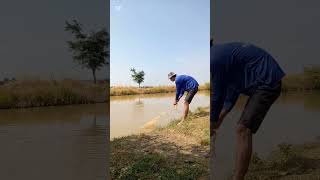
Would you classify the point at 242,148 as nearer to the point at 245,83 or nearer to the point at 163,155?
the point at 245,83

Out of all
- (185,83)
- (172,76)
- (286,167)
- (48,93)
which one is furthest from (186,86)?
(48,93)

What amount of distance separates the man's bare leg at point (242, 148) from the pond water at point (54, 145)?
83.3 inches

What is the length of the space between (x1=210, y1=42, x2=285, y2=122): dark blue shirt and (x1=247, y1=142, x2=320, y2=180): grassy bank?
1084 millimetres

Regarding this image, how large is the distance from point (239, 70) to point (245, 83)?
0.38 ft

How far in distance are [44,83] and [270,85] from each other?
1081cm

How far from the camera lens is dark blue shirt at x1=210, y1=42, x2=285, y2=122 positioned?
2.93 m

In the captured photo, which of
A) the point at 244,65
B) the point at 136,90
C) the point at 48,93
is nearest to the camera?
the point at 244,65

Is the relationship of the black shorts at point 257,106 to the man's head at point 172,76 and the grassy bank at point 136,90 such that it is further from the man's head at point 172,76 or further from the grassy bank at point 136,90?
the grassy bank at point 136,90

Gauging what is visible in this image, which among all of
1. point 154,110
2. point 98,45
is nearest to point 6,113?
point 98,45

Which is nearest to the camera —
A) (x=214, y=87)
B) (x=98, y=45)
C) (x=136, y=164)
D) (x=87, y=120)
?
(x=214, y=87)

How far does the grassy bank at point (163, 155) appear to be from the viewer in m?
4.09

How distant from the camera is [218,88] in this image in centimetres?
305

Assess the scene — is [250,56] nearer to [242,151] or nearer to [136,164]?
[242,151]

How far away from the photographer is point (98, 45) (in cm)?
1350
